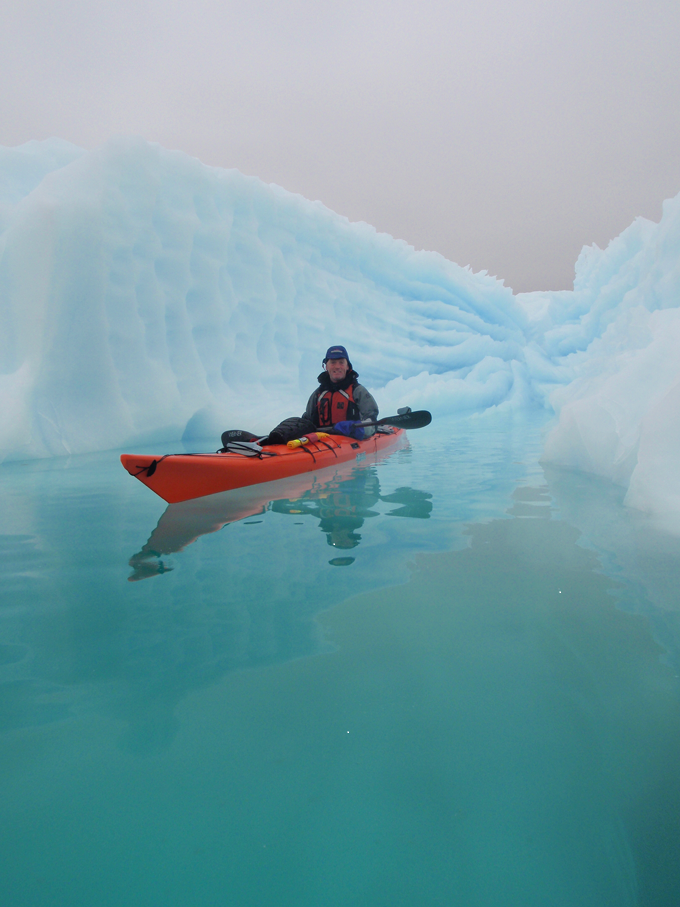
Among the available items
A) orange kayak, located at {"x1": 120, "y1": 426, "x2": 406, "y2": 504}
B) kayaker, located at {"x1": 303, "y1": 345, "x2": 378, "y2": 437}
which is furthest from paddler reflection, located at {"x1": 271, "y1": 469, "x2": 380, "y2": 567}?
kayaker, located at {"x1": 303, "y1": 345, "x2": 378, "y2": 437}

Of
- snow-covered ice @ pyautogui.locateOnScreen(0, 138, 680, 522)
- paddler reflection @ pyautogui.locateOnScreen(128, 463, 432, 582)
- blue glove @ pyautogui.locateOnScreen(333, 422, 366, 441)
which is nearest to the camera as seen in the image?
paddler reflection @ pyautogui.locateOnScreen(128, 463, 432, 582)

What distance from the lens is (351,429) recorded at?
4.93 metres

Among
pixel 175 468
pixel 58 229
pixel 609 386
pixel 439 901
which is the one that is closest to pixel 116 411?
pixel 58 229

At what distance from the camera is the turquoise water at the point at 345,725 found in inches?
34.4

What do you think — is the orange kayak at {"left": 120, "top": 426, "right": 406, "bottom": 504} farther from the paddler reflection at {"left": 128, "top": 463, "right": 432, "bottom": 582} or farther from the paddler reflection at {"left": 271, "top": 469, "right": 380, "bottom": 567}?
the paddler reflection at {"left": 271, "top": 469, "right": 380, "bottom": 567}

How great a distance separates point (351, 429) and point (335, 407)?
1.58 feet

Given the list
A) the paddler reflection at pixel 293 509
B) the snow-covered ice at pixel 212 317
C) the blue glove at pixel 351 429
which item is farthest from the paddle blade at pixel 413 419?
the snow-covered ice at pixel 212 317

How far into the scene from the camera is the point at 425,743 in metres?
1.14

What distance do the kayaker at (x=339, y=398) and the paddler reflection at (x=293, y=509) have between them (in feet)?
3.42

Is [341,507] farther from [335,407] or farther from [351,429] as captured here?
[335,407]

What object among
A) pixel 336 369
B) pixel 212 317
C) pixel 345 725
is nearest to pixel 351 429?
pixel 336 369

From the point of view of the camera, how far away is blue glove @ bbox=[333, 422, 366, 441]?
4820 mm

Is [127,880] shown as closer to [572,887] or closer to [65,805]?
[65,805]

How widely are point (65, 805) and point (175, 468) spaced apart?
244 centimetres
